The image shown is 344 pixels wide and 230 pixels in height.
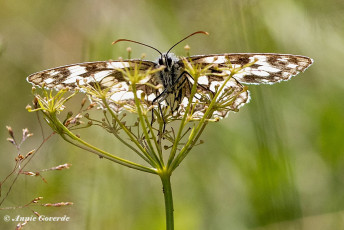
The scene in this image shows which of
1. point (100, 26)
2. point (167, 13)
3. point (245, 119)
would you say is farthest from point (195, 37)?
point (245, 119)

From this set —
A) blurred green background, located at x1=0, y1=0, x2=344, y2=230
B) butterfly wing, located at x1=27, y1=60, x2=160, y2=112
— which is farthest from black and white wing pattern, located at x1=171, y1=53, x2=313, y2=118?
butterfly wing, located at x1=27, y1=60, x2=160, y2=112

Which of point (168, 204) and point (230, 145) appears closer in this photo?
point (168, 204)

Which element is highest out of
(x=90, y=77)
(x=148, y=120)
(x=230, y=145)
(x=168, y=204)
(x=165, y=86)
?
(x=90, y=77)

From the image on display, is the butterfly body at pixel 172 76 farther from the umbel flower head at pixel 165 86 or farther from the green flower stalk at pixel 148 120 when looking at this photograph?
the green flower stalk at pixel 148 120

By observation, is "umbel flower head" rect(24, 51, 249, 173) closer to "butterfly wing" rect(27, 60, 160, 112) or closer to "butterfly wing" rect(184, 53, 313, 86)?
"butterfly wing" rect(27, 60, 160, 112)

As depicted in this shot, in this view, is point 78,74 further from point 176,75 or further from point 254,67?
point 254,67

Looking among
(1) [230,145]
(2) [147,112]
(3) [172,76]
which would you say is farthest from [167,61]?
(1) [230,145]
